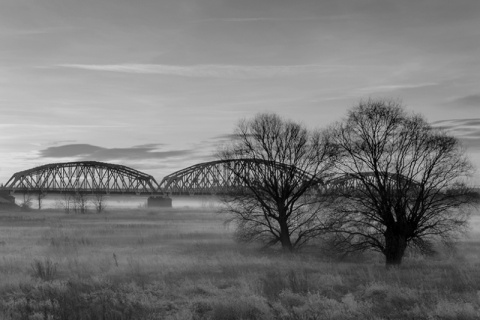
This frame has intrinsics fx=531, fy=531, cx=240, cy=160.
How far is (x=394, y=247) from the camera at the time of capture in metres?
29.7

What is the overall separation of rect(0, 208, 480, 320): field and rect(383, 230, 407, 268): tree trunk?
0.82 metres

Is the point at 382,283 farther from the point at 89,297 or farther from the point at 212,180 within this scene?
Answer: the point at 212,180

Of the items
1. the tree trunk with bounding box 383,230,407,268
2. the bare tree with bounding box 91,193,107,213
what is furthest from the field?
the bare tree with bounding box 91,193,107,213

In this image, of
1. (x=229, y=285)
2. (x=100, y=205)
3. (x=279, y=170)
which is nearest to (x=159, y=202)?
(x=100, y=205)

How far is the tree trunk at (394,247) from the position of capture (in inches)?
1153

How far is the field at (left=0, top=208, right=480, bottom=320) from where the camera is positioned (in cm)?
1727

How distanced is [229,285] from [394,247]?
11.5 metres

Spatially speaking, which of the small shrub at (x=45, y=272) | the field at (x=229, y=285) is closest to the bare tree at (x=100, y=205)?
the field at (x=229, y=285)

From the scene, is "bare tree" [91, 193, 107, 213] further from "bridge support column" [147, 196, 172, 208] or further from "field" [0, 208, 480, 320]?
"field" [0, 208, 480, 320]

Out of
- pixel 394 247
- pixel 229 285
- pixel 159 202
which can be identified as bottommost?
pixel 229 285

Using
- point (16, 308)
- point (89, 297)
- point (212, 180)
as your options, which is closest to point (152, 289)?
point (89, 297)

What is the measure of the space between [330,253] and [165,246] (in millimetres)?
12850

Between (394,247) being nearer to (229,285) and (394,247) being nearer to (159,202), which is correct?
(229,285)

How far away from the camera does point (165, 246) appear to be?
1558 inches
